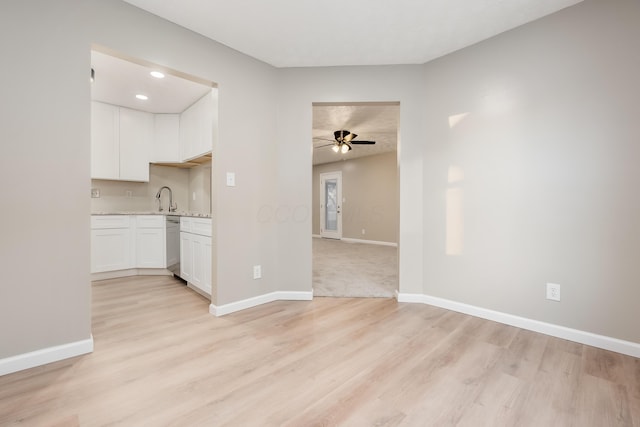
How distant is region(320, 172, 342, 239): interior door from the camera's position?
886 centimetres

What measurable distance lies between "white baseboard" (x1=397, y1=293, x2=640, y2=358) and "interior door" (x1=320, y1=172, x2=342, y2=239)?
5945mm

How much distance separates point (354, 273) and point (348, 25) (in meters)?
3.16

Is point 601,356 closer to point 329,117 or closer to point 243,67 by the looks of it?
point 243,67

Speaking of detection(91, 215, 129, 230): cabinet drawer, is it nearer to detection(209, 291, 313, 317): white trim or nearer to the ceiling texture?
detection(209, 291, 313, 317): white trim

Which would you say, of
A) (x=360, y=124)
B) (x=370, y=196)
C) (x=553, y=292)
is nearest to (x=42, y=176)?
(x=553, y=292)

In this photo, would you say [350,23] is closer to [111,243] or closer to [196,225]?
[196,225]

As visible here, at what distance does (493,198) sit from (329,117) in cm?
293

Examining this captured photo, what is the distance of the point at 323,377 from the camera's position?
5.27ft

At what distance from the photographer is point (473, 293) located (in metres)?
2.61

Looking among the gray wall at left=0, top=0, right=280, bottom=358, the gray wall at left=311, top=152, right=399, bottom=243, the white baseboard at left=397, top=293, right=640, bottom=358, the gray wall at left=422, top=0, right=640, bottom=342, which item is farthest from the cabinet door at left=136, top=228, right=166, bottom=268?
the gray wall at left=311, top=152, right=399, bottom=243

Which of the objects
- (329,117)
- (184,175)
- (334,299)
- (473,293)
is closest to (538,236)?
(473,293)

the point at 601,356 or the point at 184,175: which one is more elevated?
the point at 184,175

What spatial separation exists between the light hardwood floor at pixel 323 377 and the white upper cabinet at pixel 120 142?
245 centimetres

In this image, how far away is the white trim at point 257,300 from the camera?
2572mm
